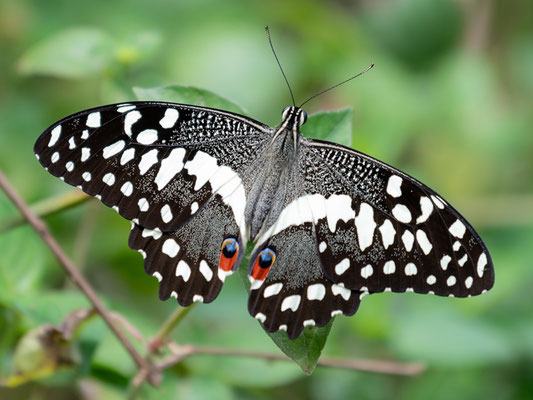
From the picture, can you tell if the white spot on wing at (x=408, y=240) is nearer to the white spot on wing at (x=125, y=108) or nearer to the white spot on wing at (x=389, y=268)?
the white spot on wing at (x=389, y=268)

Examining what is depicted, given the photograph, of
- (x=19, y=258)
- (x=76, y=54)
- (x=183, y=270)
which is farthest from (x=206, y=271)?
(x=76, y=54)

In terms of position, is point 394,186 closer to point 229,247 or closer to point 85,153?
point 229,247

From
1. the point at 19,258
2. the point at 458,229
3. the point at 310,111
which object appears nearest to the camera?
the point at 458,229

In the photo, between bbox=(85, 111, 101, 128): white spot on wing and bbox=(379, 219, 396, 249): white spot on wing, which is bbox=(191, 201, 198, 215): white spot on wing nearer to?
bbox=(85, 111, 101, 128): white spot on wing

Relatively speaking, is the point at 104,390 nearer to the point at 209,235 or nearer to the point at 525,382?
the point at 209,235

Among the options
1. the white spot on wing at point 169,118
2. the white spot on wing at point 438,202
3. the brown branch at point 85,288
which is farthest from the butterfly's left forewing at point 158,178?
the white spot on wing at point 438,202

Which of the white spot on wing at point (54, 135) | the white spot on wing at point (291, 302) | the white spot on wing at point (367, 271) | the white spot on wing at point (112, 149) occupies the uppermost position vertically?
the white spot on wing at point (112, 149)
